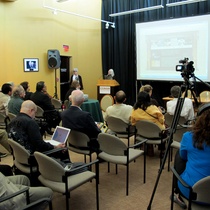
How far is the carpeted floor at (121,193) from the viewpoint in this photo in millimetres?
2744

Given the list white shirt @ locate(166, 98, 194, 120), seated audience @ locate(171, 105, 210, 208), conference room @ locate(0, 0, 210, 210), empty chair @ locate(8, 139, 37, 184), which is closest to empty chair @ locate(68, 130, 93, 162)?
empty chair @ locate(8, 139, 37, 184)

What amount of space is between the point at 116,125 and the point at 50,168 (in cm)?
196

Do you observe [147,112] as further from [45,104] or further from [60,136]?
Answer: [45,104]

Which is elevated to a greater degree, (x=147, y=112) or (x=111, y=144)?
(x=147, y=112)

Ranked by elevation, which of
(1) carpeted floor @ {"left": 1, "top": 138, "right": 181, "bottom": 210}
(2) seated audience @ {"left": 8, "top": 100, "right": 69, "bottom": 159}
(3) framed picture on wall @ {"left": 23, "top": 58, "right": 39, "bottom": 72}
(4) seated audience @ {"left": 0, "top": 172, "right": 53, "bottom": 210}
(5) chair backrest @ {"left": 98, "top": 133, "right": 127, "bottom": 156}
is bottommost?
(1) carpeted floor @ {"left": 1, "top": 138, "right": 181, "bottom": 210}

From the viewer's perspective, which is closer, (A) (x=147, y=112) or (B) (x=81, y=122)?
(B) (x=81, y=122)

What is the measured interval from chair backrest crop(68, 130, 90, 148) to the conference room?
3.39 meters

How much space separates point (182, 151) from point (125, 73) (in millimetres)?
7838

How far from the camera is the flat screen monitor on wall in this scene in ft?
23.3

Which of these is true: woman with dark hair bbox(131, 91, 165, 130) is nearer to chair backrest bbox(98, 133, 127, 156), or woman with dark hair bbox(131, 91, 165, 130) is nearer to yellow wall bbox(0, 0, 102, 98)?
chair backrest bbox(98, 133, 127, 156)

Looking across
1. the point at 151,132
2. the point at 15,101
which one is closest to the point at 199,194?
the point at 151,132

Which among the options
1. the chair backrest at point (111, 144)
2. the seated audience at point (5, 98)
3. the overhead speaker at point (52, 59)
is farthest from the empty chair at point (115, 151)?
the overhead speaker at point (52, 59)

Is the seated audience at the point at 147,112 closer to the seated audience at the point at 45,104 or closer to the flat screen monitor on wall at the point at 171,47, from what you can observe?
the seated audience at the point at 45,104

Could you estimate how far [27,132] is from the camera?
2.70 m
